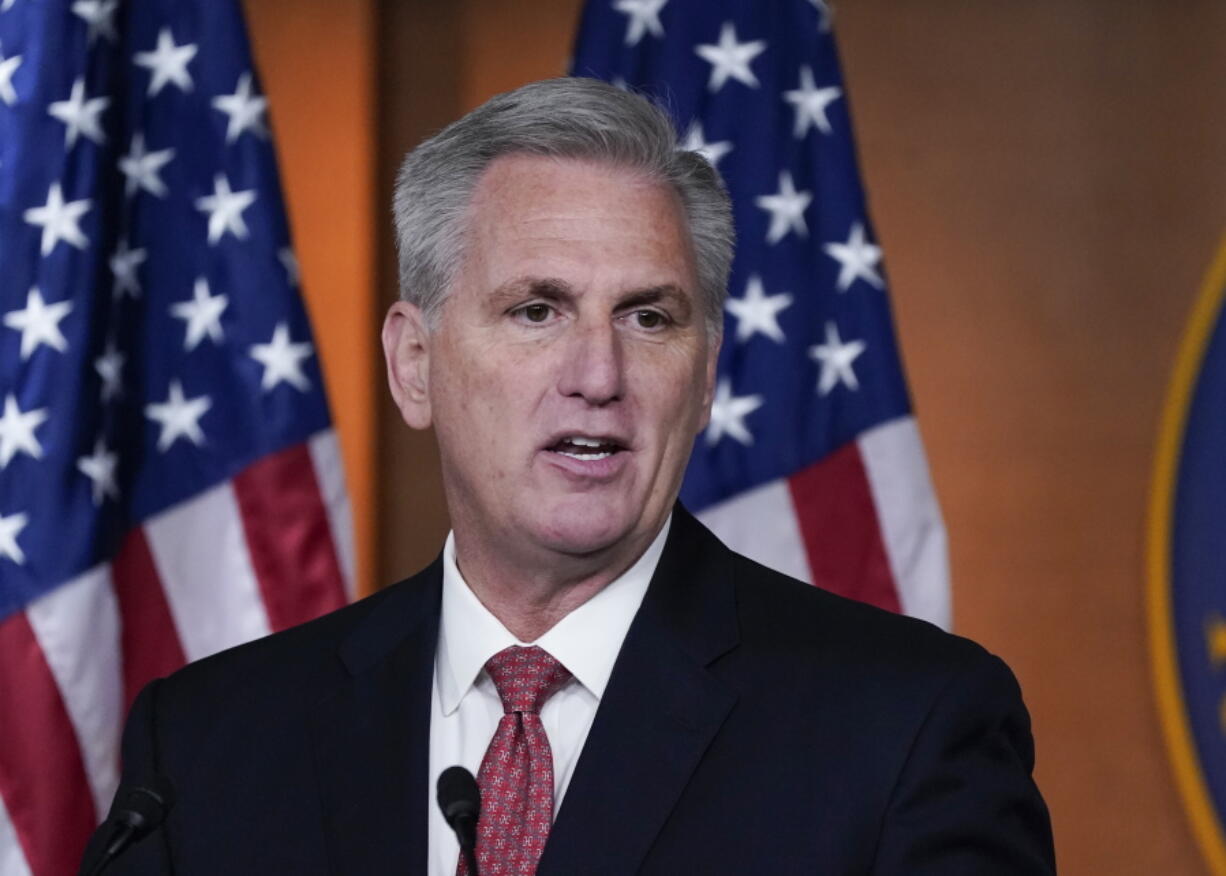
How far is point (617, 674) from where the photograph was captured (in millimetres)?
1693

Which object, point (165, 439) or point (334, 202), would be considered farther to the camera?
point (334, 202)

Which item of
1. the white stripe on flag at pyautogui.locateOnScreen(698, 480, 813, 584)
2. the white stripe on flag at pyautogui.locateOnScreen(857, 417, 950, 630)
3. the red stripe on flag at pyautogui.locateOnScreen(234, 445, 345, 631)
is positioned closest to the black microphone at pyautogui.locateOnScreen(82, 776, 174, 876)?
the red stripe on flag at pyautogui.locateOnScreen(234, 445, 345, 631)

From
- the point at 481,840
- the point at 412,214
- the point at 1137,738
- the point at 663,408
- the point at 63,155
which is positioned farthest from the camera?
the point at 1137,738

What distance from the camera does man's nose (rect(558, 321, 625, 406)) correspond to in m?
1.67

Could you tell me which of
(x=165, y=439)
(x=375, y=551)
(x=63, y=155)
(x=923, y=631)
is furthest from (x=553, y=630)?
(x=375, y=551)

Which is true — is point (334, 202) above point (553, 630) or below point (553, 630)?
above

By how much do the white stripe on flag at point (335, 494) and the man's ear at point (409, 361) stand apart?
41.9 inches

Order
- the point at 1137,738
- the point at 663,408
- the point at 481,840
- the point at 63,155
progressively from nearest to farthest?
the point at 481,840, the point at 663,408, the point at 63,155, the point at 1137,738

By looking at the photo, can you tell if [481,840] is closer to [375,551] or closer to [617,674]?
[617,674]

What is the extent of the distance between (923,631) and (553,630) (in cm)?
39

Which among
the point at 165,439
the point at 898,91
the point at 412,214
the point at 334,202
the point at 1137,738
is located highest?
the point at 898,91

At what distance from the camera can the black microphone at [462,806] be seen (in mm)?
1405

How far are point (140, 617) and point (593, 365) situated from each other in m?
1.49

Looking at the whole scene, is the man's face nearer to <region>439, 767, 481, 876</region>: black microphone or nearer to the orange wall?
<region>439, 767, 481, 876</region>: black microphone
